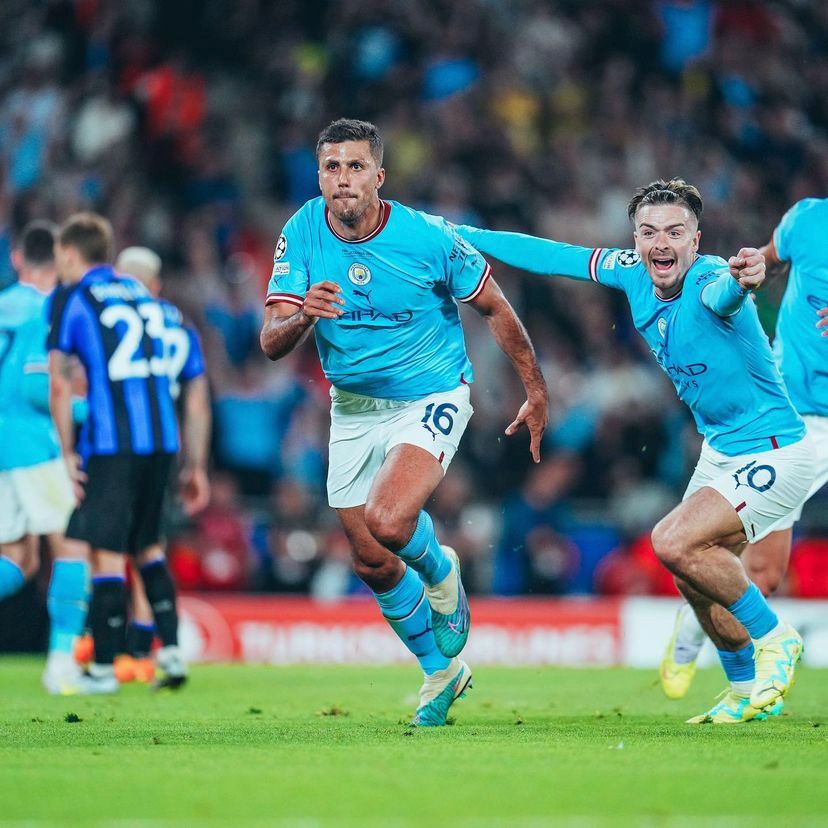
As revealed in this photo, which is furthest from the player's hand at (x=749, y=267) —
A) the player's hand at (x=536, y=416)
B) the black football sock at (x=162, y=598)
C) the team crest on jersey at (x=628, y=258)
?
the black football sock at (x=162, y=598)

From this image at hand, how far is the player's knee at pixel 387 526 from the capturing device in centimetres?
614

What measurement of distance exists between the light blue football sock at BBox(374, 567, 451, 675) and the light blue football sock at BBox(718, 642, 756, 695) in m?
1.29

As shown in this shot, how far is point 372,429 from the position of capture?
22.3 feet

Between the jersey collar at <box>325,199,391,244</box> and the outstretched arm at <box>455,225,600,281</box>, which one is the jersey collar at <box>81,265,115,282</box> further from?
the outstretched arm at <box>455,225,600,281</box>

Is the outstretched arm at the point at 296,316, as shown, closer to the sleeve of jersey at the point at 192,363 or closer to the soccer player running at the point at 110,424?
the soccer player running at the point at 110,424

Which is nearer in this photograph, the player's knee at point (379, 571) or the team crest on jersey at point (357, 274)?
the player's knee at point (379, 571)

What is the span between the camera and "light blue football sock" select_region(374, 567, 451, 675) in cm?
652

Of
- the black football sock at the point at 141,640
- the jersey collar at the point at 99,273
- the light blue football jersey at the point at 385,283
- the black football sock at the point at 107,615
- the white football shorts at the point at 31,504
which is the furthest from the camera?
the black football sock at the point at 141,640

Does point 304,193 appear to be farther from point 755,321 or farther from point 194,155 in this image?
point 755,321

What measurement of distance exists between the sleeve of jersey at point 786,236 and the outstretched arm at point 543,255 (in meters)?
1.22

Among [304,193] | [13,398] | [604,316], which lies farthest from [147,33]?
[13,398]

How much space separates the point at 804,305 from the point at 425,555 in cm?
259

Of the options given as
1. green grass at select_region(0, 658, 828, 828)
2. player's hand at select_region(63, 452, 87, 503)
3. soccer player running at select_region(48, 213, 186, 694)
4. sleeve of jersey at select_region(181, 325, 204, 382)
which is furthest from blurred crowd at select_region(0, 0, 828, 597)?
green grass at select_region(0, 658, 828, 828)

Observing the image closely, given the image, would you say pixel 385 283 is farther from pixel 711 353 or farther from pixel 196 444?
pixel 196 444
